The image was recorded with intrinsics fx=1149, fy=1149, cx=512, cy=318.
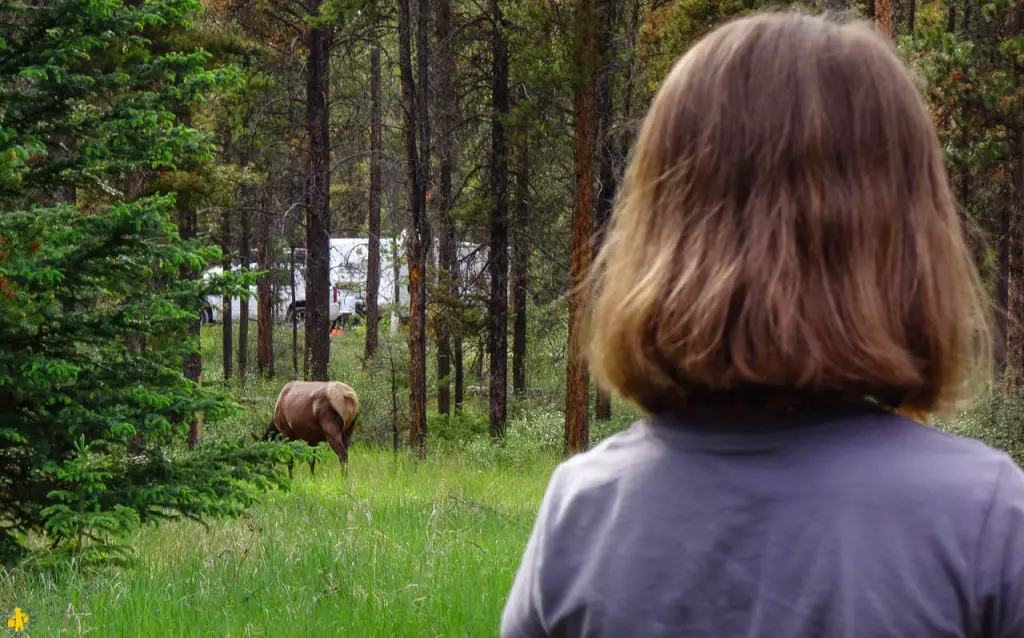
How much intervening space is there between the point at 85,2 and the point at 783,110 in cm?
715

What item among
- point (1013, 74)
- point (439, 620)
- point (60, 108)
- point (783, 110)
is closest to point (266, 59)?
point (1013, 74)

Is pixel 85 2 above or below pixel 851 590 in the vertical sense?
above

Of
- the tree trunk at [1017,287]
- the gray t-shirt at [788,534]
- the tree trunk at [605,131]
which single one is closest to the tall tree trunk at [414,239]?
the tree trunk at [605,131]

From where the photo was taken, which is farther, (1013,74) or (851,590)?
(1013,74)

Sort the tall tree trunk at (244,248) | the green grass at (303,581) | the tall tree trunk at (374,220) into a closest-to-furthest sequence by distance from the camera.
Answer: the green grass at (303,581), the tall tree trunk at (244,248), the tall tree trunk at (374,220)

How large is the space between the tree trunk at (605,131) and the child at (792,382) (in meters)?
14.5

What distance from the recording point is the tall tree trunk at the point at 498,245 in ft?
76.1

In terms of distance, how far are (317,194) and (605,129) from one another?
6.58 meters

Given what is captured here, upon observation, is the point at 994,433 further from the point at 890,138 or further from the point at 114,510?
the point at 890,138

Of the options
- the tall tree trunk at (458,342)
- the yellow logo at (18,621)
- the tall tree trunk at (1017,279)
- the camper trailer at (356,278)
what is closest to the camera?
the yellow logo at (18,621)

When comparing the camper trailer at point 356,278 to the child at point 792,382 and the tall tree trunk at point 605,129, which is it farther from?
the child at point 792,382

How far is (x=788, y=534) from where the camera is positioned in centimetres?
135

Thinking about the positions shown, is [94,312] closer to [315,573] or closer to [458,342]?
[315,573]

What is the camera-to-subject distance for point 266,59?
25703 millimetres
